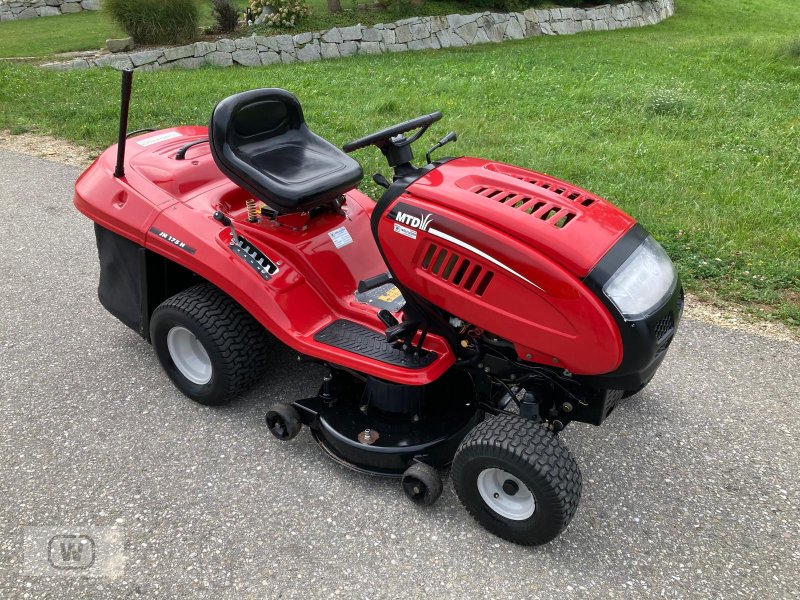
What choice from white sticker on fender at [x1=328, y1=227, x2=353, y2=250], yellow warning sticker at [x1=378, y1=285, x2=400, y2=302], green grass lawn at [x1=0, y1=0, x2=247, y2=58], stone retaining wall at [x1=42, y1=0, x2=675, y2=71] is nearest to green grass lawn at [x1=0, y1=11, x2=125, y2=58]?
green grass lawn at [x1=0, y1=0, x2=247, y2=58]

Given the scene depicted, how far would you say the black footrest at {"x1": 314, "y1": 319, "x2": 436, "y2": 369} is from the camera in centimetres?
251

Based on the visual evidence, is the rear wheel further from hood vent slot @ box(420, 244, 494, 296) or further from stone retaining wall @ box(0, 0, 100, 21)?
stone retaining wall @ box(0, 0, 100, 21)

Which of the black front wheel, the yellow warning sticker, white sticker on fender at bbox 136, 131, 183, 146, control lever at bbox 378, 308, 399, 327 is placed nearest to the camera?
the black front wheel

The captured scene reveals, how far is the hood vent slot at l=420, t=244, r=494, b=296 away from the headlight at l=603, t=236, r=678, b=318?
38 cm

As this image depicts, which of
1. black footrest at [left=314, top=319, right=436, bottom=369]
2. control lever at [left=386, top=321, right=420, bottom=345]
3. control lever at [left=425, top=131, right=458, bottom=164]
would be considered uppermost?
control lever at [left=425, top=131, right=458, bottom=164]

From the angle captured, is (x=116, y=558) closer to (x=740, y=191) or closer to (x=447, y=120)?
(x=740, y=191)

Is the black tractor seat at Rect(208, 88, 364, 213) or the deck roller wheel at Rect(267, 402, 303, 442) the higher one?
the black tractor seat at Rect(208, 88, 364, 213)

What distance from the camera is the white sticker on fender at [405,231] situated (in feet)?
7.50

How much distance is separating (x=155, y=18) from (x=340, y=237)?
A: 10.6 meters

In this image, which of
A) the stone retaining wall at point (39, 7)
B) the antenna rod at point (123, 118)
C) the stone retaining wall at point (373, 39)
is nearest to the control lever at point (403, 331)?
the antenna rod at point (123, 118)

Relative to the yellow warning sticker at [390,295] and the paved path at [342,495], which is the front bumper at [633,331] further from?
the yellow warning sticker at [390,295]

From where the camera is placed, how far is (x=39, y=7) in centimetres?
1669

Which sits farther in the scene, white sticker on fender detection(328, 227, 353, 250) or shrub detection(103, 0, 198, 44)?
shrub detection(103, 0, 198, 44)

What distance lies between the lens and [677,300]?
2.26 m
